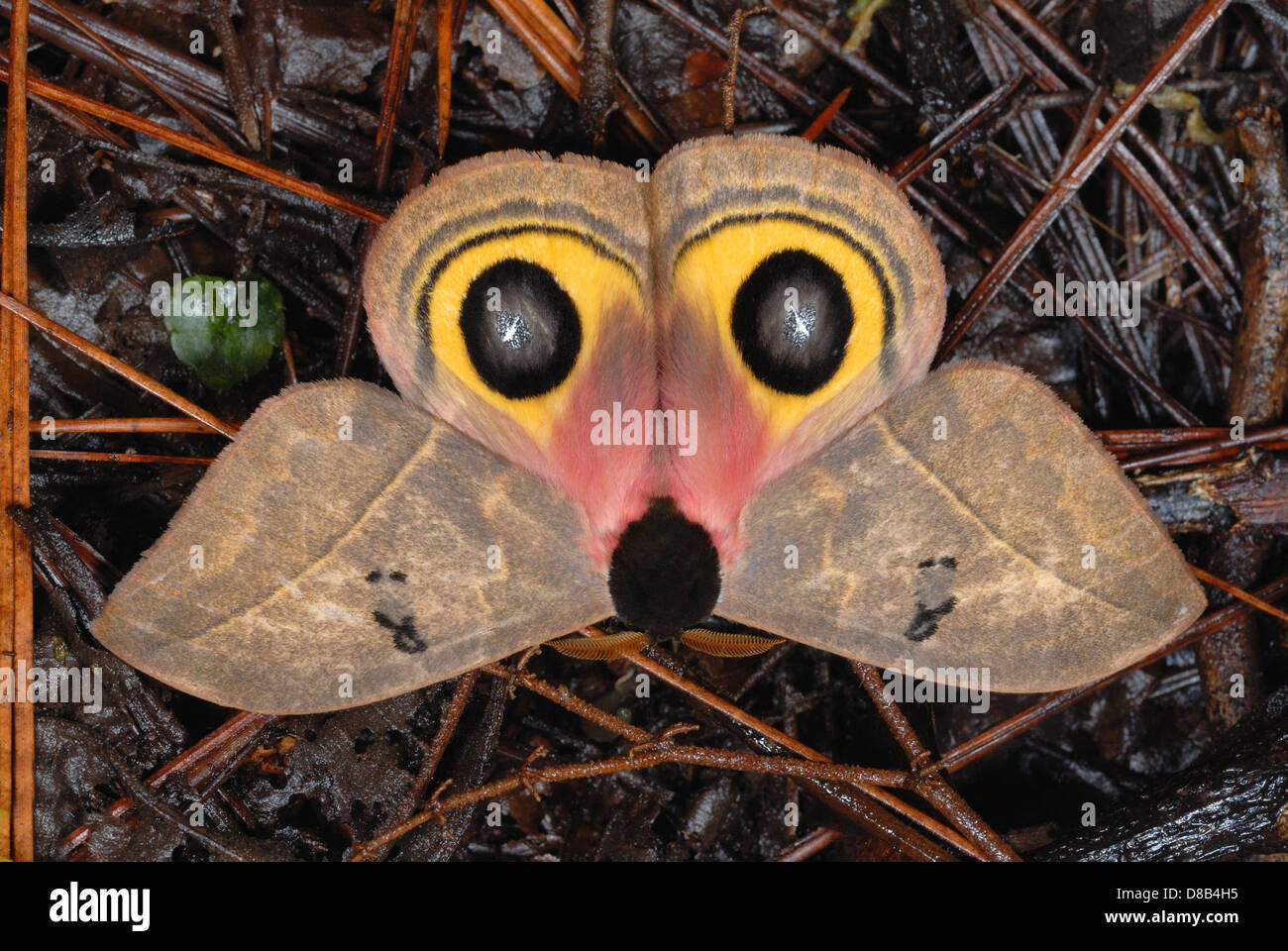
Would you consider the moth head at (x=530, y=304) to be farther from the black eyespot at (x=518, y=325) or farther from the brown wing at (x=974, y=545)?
the brown wing at (x=974, y=545)

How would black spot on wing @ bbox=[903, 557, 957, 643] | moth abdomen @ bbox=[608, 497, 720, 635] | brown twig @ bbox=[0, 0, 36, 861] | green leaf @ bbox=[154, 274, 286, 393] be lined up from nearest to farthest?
moth abdomen @ bbox=[608, 497, 720, 635], black spot on wing @ bbox=[903, 557, 957, 643], brown twig @ bbox=[0, 0, 36, 861], green leaf @ bbox=[154, 274, 286, 393]

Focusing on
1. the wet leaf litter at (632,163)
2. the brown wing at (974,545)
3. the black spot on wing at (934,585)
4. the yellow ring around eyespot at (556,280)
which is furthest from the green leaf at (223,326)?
the black spot on wing at (934,585)

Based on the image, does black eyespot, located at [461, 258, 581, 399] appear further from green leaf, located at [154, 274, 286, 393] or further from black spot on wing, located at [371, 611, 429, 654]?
green leaf, located at [154, 274, 286, 393]

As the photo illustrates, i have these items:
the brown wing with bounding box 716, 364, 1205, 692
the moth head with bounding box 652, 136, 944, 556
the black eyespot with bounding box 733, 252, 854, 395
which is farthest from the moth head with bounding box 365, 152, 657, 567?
the brown wing with bounding box 716, 364, 1205, 692

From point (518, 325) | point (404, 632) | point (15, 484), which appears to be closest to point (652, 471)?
point (518, 325)
